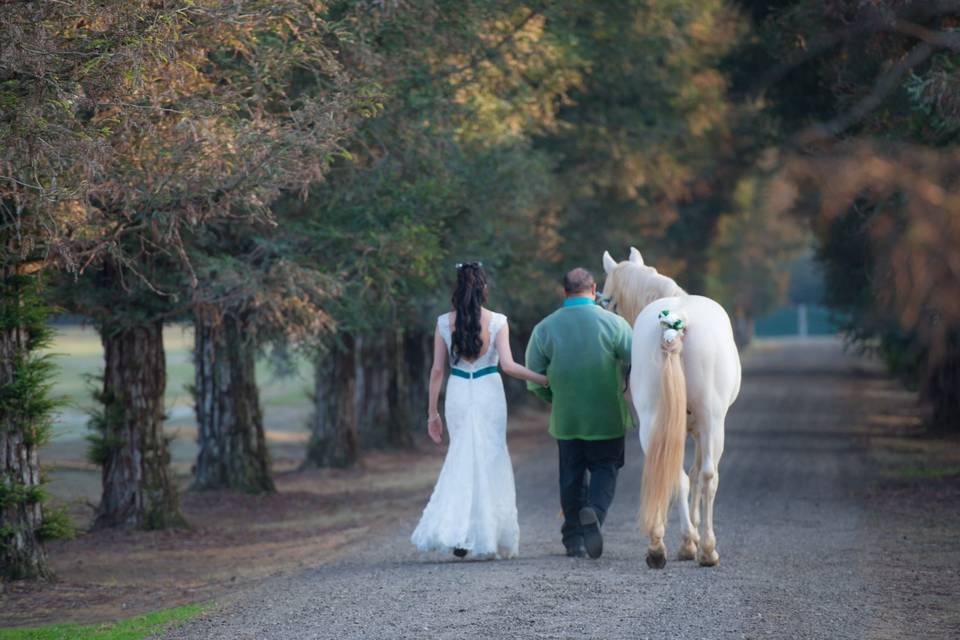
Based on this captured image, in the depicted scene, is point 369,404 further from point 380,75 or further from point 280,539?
point 380,75

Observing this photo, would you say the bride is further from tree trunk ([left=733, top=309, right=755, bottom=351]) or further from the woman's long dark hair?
tree trunk ([left=733, top=309, right=755, bottom=351])

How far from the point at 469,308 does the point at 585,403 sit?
1.17 meters

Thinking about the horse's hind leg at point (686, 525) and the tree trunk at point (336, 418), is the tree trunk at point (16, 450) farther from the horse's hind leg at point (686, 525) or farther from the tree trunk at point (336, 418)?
the tree trunk at point (336, 418)

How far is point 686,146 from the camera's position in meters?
27.6

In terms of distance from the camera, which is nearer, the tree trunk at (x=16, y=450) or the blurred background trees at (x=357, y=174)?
the blurred background trees at (x=357, y=174)

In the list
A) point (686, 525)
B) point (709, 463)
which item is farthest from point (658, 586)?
point (709, 463)

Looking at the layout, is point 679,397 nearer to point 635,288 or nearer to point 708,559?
point 708,559

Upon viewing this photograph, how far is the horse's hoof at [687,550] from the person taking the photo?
9672mm

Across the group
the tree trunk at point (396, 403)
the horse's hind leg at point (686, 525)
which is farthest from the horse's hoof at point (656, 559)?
the tree trunk at point (396, 403)

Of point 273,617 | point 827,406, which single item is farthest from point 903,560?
point 827,406

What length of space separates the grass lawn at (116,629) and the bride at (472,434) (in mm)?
1880

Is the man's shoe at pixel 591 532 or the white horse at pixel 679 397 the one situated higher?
the white horse at pixel 679 397

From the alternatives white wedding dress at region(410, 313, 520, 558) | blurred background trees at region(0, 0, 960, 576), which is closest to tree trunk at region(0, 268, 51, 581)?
blurred background trees at region(0, 0, 960, 576)

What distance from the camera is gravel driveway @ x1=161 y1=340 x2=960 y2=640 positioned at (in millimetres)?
7359
